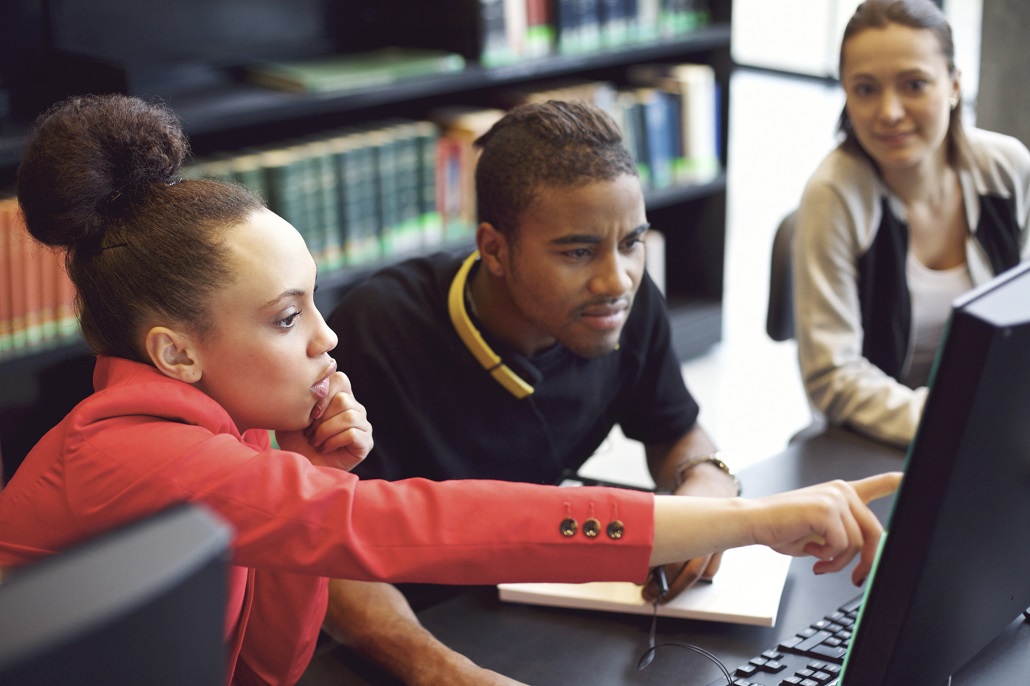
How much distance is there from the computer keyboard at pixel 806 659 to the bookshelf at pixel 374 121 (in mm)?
1160

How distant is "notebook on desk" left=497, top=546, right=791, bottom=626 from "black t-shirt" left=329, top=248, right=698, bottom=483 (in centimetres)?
28

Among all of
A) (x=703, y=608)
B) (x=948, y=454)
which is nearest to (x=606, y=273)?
(x=703, y=608)

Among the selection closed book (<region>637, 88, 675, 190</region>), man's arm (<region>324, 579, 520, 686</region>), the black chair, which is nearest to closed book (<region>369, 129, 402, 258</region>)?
closed book (<region>637, 88, 675, 190</region>)

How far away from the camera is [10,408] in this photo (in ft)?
8.36

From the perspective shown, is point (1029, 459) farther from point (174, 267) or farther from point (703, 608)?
point (174, 267)

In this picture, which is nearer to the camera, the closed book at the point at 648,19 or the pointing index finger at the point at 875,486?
the pointing index finger at the point at 875,486

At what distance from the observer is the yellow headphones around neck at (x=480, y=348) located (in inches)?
59.1

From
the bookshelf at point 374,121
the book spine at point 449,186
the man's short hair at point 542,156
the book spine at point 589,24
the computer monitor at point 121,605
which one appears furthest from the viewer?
the book spine at point 589,24

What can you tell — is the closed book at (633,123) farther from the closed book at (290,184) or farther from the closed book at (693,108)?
the closed book at (290,184)

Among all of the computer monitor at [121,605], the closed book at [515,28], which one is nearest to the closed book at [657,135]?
the closed book at [515,28]

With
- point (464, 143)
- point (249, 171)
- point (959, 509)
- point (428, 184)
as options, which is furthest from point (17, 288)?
point (959, 509)

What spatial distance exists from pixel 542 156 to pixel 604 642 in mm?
637

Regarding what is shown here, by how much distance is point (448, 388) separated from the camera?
1.50 m

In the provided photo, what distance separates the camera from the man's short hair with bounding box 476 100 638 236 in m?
1.44
